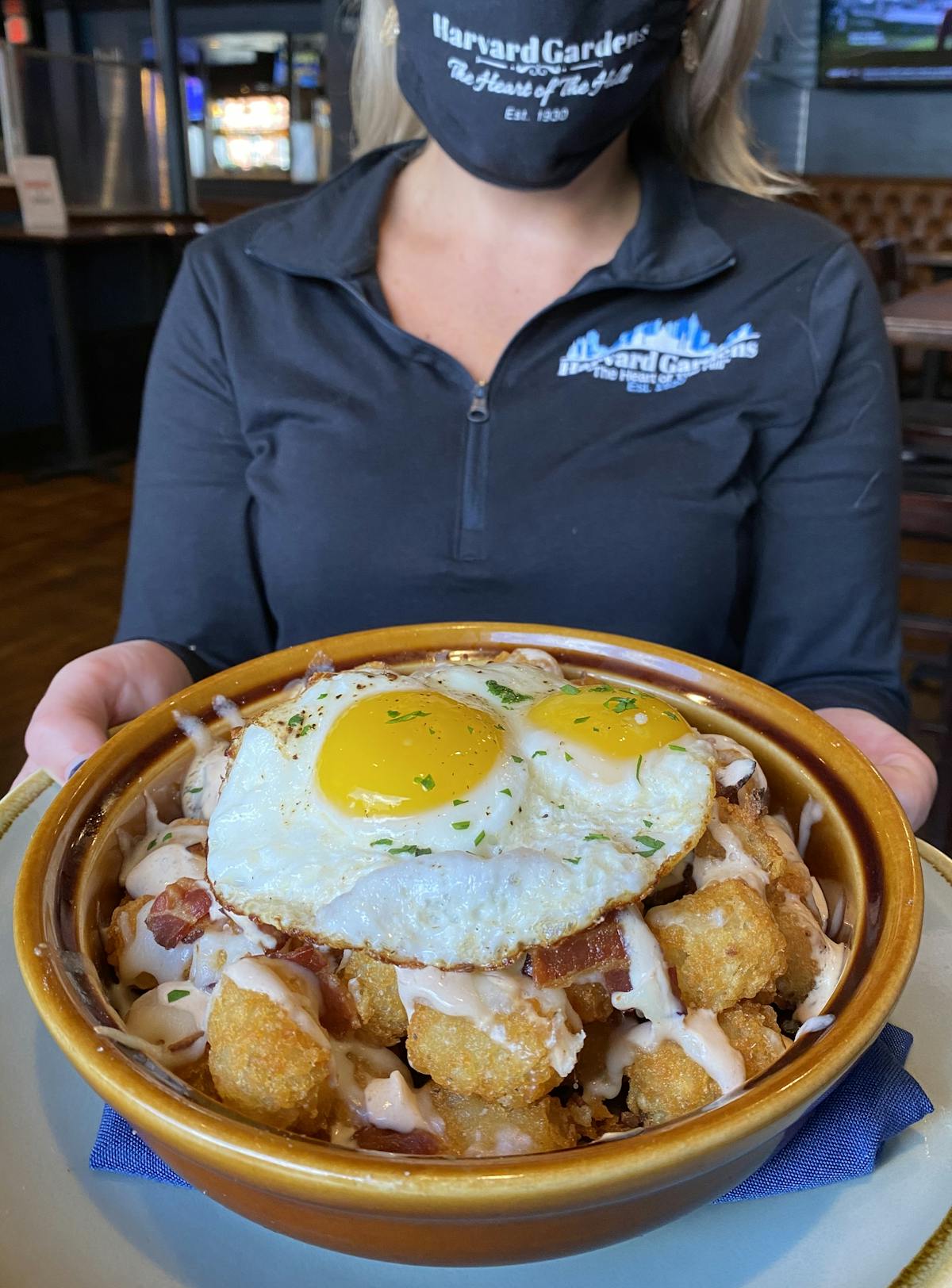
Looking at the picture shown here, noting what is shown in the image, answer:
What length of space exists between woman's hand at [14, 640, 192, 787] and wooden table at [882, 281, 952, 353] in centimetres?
226

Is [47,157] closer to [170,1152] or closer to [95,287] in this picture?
[95,287]

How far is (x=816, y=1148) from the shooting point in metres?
0.69

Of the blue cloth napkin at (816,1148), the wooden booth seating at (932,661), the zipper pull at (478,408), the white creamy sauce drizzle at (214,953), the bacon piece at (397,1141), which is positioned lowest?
the wooden booth seating at (932,661)

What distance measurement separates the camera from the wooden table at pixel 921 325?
2.96 metres

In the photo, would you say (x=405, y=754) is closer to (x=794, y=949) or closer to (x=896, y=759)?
(x=794, y=949)

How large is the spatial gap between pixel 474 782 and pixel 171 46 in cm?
772

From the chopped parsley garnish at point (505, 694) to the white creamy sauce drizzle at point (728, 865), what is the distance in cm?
20

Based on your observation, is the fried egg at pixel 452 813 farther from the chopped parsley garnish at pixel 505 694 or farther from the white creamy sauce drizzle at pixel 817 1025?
the white creamy sauce drizzle at pixel 817 1025

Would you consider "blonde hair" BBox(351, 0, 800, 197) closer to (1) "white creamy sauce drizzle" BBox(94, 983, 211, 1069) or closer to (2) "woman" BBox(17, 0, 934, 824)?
(2) "woman" BBox(17, 0, 934, 824)

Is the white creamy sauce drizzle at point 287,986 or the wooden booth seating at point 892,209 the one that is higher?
the wooden booth seating at point 892,209

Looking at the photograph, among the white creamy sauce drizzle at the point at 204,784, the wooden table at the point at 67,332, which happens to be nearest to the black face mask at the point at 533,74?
the white creamy sauce drizzle at the point at 204,784

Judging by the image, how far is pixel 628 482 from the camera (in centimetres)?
144

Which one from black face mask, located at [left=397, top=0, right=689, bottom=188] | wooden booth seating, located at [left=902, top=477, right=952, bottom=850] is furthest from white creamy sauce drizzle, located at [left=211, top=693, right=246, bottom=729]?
wooden booth seating, located at [left=902, top=477, right=952, bottom=850]

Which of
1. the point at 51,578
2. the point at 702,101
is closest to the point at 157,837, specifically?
the point at 702,101
